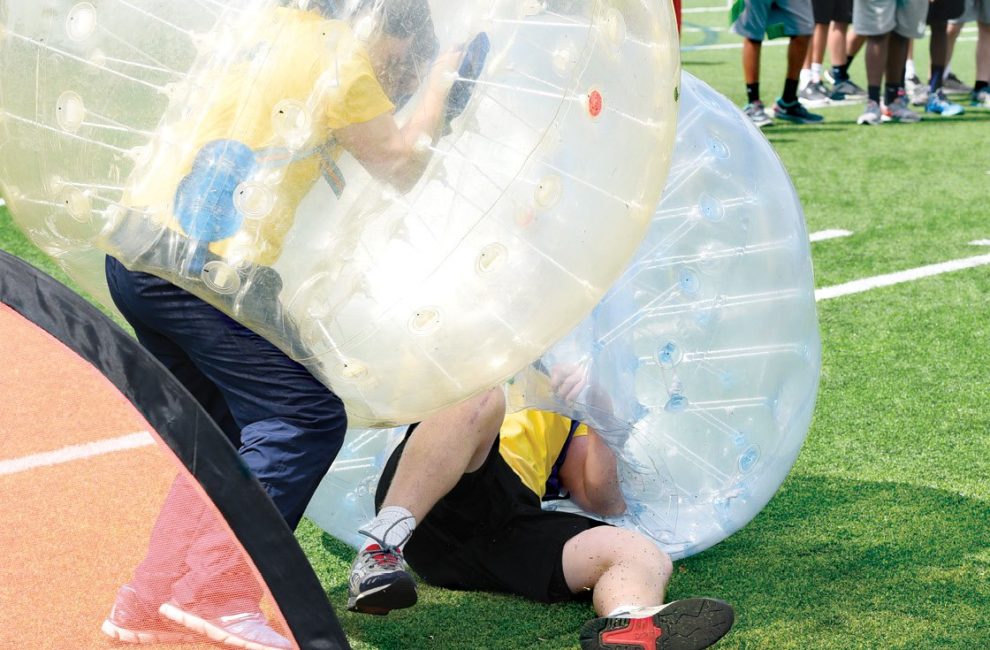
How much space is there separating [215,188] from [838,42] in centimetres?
902

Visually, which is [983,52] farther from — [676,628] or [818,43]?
[676,628]

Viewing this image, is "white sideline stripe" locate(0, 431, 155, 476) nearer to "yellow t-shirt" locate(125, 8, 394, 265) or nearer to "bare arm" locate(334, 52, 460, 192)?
"yellow t-shirt" locate(125, 8, 394, 265)

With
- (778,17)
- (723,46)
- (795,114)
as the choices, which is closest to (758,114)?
(795,114)

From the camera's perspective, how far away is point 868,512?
3326 millimetres

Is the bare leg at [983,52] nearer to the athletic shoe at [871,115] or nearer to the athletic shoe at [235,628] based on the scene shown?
the athletic shoe at [871,115]

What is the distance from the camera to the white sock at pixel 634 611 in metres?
2.52

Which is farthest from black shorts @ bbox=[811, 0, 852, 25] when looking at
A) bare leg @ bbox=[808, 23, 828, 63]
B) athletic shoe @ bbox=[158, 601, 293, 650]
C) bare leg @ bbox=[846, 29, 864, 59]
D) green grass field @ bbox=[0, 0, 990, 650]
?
athletic shoe @ bbox=[158, 601, 293, 650]

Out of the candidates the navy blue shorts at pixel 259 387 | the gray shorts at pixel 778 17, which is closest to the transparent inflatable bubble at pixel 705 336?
the navy blue shorts at pixel 259 387

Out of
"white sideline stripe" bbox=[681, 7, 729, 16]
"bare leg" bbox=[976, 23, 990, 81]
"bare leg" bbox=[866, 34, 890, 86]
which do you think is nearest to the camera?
"bare leg" bbox=[866, 34, 890, 86]

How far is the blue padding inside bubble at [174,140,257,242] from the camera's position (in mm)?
1979

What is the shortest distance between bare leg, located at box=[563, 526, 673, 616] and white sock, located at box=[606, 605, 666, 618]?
0.07 ft

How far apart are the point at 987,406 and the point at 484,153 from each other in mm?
2666

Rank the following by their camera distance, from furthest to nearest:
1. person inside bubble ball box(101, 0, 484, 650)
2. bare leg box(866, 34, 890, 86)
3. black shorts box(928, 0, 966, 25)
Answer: black shorts box(928, 0, 966, 25) < bare leg box(866, 34, 890, 86) < person inside bubble ball box(101, 0, 484, 650)

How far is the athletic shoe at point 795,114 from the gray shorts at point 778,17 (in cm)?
64
